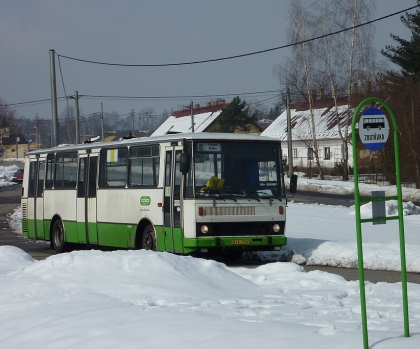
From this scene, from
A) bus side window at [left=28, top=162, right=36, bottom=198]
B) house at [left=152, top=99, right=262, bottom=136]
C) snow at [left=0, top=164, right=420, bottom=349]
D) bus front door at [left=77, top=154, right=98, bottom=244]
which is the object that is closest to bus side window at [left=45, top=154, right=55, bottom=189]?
bus side window at [left=28, top=162, right=36, bottom=198]

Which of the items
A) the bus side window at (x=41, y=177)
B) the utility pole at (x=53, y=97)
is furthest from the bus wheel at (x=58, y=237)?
the utility pole at (x=53, y=97)

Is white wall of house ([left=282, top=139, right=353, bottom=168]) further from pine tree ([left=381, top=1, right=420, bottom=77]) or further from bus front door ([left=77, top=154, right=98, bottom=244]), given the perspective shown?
bus front door ([left=77, top=154, right=98, bottom=244])

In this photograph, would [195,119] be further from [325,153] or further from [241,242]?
[241,242]

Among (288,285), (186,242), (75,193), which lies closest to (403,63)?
(75,193)

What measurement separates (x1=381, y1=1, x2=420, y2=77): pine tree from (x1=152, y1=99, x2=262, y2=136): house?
3681 centimetres

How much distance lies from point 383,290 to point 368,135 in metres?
3.74

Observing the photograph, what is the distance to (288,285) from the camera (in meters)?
10.5

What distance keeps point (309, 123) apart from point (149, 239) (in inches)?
2413

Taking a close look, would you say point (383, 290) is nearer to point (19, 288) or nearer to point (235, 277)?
point (235, 277)

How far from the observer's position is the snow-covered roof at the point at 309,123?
74956mm

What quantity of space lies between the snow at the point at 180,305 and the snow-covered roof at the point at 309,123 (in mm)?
59891

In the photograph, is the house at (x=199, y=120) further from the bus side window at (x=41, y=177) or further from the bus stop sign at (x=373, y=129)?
the bus stop sign at (x=373, y=129)

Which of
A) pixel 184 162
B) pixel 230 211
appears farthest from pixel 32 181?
pixel 230 211

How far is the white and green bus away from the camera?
15438mm
